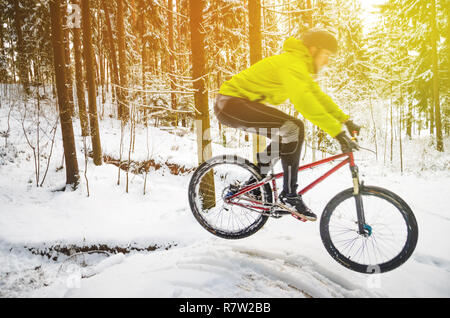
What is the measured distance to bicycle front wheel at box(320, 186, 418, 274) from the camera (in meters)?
2.41

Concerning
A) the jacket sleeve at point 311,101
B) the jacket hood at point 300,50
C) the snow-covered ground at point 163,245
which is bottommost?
the snow-covered ground at point 163,245

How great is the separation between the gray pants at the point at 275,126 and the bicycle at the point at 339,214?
168mm

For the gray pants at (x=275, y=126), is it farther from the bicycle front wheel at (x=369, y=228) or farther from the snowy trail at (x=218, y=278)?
the snowy trail at (x=218, y=278)

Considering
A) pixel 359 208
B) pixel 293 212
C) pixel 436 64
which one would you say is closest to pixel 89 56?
pixel 293 212

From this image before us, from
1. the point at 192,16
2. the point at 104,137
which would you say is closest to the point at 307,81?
the point at 192,16

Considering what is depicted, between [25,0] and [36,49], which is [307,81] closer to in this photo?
[36,49]

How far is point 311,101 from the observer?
2.48 m

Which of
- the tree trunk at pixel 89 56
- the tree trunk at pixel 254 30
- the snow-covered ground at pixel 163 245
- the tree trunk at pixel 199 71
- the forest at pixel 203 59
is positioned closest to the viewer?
the snow-covered ground at pixel 163 245

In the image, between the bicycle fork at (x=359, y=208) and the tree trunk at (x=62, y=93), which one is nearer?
the bicycle fork at (x=359, y=208)

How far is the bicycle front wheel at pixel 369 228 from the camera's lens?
2412 millimetres

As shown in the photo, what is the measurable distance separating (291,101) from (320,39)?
70 cm

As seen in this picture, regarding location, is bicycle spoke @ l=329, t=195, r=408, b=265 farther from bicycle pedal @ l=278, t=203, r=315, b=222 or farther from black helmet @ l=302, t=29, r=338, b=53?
black helmet @ l=302, t=29, r=338, b=53

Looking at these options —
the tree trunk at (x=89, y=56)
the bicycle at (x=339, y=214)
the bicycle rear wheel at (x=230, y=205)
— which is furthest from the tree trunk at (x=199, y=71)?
the tree trunk at (x=89, y=56)

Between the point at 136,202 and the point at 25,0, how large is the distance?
2648 centimetres
